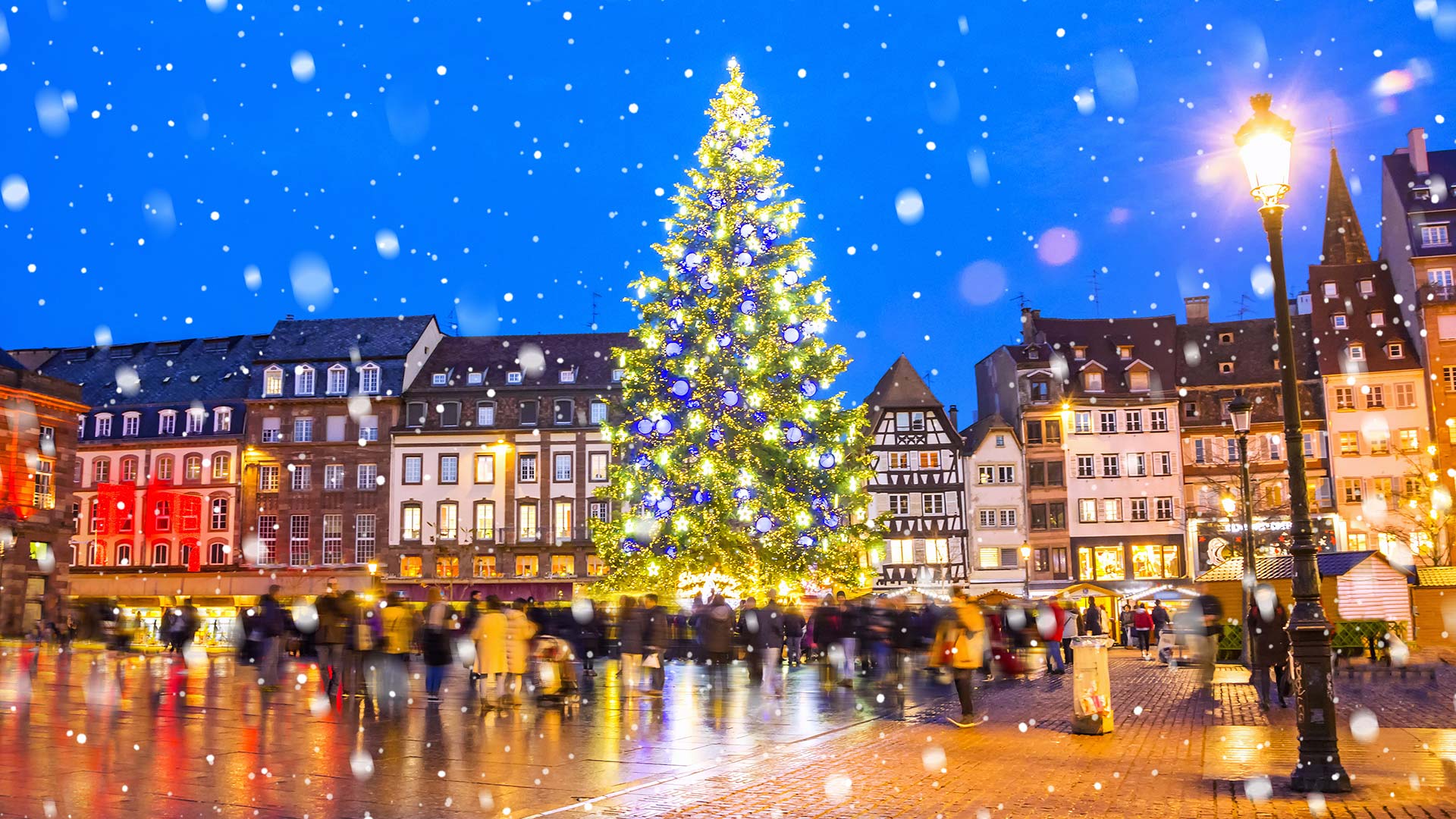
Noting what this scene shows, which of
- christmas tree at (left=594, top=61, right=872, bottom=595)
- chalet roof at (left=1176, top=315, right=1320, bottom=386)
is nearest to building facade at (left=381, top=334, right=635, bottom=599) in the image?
chalet roof at (left=1176, top=315, right=1320, bottom=386)

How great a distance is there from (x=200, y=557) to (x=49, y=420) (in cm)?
1685

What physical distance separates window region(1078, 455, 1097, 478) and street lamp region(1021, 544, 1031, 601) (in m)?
5.22

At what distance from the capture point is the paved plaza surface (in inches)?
382

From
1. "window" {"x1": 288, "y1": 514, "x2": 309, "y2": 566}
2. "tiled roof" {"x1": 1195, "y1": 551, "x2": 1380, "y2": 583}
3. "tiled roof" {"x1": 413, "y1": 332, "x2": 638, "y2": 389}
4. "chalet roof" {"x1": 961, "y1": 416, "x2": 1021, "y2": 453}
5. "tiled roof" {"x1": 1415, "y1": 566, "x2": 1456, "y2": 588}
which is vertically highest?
"tiled roof" {"x1": 413, "y1": 332, "x2": 638, "y2": 389}

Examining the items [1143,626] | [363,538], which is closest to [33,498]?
[363,538]

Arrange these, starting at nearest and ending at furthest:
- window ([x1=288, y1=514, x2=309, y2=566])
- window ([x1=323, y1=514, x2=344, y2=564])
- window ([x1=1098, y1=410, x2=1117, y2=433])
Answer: window ([x1=1098, y1=410, x2=1117, y2=433]) → window ([x1=323, y1=514, x2=344, y2=564]) → window ([x1=288, y1=514, x2=309, y2=566])

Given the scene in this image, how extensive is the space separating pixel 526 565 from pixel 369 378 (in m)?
13.3

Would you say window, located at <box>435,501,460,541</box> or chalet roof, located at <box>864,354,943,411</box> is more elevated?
chalet roof, located at <box>864,354,943,411</box>

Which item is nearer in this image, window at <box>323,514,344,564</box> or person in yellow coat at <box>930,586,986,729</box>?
person in yellow coat at <box>930,586,986,729</box>

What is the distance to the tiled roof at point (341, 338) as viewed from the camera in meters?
69.1

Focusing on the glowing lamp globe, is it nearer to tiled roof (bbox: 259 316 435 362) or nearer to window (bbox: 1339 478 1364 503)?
window (bbox: 1339 478 1364 503)

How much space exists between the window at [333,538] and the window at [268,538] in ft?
8.44

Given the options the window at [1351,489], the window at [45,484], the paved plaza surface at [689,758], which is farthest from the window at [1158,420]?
the window at [45,484]

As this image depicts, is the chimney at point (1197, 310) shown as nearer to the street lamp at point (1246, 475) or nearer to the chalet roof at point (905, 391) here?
the chalet roof at point (905, 391)
